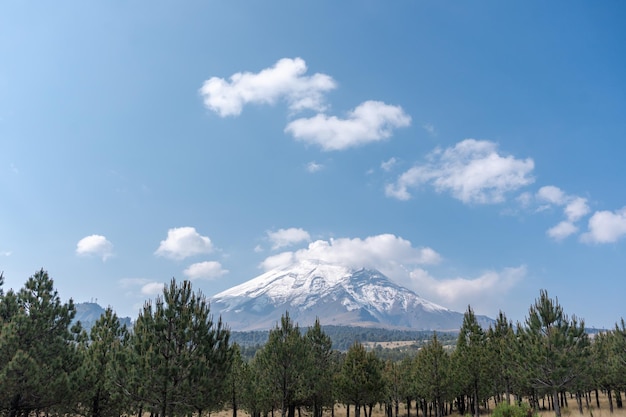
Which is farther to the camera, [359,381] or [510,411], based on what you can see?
[359,381]

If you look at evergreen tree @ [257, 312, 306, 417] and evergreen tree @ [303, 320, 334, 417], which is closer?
evergreen tree @ [257, 312, 306, 417]

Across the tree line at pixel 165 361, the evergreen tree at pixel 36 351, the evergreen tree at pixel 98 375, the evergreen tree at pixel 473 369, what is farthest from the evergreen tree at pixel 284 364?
the evergreen tree at pixel 473 369

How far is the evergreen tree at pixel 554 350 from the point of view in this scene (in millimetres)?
30922

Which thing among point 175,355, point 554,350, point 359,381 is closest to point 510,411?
point 175,355

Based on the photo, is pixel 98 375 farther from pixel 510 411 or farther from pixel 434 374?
pixel 434 374

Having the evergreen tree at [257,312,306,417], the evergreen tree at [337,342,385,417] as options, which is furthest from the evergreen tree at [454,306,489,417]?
the evergreen tree at [257,312,306,417]

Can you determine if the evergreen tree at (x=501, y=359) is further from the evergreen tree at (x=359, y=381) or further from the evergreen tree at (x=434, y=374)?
the evergreen tree at (x=359, y=381)

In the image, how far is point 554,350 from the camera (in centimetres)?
3119

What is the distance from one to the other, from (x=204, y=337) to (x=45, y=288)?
33.0 feet

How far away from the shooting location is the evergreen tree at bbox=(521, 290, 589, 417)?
30922mm

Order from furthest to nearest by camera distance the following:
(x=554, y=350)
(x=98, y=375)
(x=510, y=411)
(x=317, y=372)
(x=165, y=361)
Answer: (x=317, y=372)
(x=554, y=350)
(x=98, y=375)
(x=165, y=361)
(x=510, y=411)

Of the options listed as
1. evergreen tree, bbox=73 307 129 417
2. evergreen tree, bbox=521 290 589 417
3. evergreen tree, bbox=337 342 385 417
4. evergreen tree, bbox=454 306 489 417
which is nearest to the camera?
evergreen tree, bbox=73 307 129 417

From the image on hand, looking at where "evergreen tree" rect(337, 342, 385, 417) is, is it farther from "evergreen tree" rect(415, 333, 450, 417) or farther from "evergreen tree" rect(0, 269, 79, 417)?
"evergreen tree" rect(0, 269, 79, 417)

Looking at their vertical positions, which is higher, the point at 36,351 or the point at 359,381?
the point at 36,351
